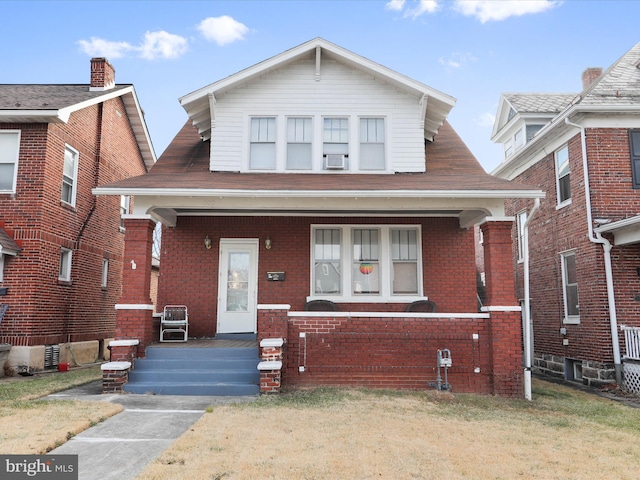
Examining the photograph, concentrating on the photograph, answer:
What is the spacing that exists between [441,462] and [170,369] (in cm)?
539

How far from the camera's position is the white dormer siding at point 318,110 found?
10375 millimetres

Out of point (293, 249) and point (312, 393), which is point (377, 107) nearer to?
point (293, 249)

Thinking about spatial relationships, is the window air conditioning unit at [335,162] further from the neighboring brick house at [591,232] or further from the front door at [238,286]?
the neighboring brick house at [591,232]

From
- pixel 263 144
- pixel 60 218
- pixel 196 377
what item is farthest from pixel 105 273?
pixel 196 377

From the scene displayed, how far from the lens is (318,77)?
420 inches

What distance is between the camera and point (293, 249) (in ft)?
34.4

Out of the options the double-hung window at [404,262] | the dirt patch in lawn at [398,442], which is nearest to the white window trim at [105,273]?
the double-hung window at [404,262]

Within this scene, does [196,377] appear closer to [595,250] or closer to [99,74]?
[595,250]

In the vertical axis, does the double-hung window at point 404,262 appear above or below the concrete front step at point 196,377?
above

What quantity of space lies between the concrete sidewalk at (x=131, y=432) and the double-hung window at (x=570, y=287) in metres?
8.33

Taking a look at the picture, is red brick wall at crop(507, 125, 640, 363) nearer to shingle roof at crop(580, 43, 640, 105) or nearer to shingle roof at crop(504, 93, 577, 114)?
shingle roof at crop(580, 43, 640, 105)

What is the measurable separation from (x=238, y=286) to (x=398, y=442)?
20.2 feet

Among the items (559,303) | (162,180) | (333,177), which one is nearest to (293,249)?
(333,177)

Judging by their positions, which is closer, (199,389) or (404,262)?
(199,389)
